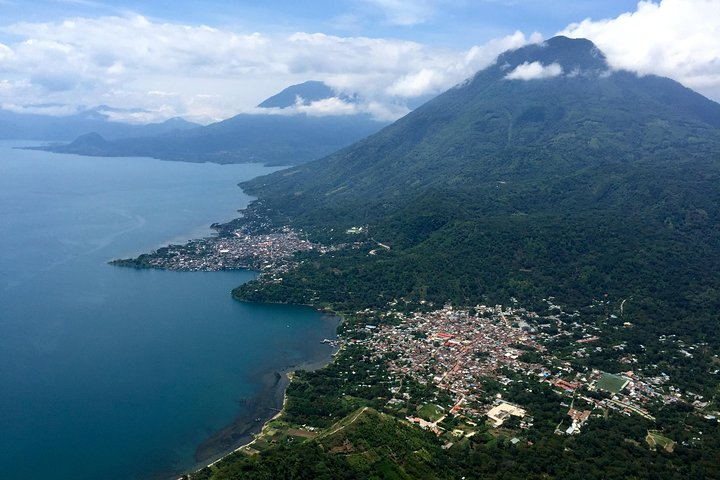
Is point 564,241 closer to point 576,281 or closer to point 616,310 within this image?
point 576,281

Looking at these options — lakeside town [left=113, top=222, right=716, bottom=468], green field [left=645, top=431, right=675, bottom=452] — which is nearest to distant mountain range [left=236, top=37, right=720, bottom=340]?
lakeside town [left=113, top=222, right=716, bottom=468]

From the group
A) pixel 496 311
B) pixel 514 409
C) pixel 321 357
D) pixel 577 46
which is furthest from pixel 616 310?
pixel 577 46

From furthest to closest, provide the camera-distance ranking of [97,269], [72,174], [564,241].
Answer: [72,174]
[97,269]
[564,241]

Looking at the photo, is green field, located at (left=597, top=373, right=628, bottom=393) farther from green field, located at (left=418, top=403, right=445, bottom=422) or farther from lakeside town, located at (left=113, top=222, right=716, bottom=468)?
green field, located at (left=418, top=403, right=445, bottom=422)

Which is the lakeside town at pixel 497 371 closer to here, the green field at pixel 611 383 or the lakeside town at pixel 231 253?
the green field at pixel 611 383

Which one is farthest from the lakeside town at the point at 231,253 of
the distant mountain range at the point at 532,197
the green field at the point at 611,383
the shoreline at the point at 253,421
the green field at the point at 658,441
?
the green field at the point at 658,441
